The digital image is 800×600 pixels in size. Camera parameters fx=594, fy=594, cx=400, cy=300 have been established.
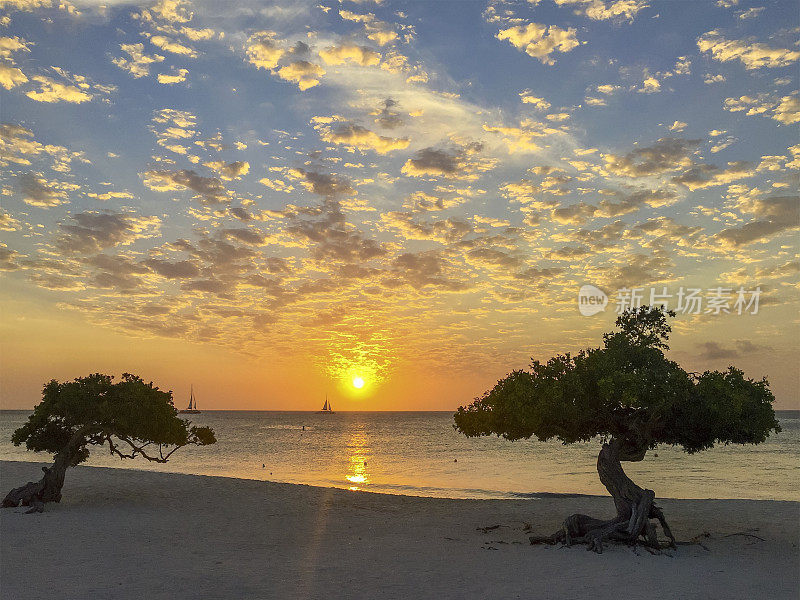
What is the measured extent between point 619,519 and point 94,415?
23458 millimetres

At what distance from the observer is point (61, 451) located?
28.8m

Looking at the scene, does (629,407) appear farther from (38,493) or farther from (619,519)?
(38,493)

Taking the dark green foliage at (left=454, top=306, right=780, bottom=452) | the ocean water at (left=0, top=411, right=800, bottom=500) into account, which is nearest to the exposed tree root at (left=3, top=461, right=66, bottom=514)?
the ocean water at (left=0, top=411, right=800, bottom=500)

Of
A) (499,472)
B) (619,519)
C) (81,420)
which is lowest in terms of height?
(499,472)

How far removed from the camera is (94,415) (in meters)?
28.1

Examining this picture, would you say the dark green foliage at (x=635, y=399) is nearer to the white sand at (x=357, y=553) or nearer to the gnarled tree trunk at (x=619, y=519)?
the gnarled tree trunk at (x=619, y=519)

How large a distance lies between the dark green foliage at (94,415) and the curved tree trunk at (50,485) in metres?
0.07

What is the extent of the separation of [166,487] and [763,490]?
47733 mm

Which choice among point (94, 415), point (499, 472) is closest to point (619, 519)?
point (94, 415)

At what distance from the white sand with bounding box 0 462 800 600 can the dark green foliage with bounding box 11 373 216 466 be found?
330 centimetres

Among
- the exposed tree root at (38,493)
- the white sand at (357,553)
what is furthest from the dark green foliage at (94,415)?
the white sand at (357,553)

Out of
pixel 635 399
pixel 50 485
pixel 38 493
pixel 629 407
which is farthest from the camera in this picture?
pixel 50 485

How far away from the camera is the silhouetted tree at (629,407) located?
20.0m

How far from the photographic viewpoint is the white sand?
1580cm
